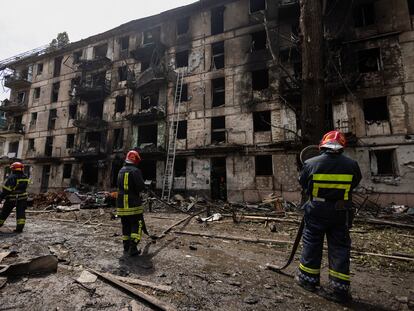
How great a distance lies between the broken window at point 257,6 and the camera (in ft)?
54.0

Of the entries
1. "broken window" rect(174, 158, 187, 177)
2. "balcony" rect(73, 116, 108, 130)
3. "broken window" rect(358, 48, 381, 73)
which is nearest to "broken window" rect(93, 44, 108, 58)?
"balcony" rect(73, 116, 108, 130)

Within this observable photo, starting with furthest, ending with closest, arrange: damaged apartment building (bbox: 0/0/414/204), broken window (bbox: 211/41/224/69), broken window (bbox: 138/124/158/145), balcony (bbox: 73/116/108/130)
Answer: balcony (bbox: 73/116/108/130) → broken window (bbox: 138/124/158/145) → broken window (bbox: 211/41/224/69) → damaged apartment building (bbox: 0/0/414/204)

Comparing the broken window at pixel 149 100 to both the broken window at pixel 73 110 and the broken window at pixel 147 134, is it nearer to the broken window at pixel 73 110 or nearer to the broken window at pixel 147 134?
the broken window at pixel 147 134

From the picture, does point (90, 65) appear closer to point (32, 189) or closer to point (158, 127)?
point (158, 127)

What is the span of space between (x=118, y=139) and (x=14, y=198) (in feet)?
43.5

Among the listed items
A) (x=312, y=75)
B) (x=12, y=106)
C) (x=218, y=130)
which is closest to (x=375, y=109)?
(x=218, y=130)

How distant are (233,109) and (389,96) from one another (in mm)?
8872

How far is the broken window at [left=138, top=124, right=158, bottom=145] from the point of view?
18531mm

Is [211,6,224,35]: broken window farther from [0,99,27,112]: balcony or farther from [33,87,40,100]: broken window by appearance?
[0,99,27,112]: balcony

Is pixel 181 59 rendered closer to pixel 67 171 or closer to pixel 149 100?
pixel 149 100

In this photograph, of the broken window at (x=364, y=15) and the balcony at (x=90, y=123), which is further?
the balcony at (x=90, y=123)

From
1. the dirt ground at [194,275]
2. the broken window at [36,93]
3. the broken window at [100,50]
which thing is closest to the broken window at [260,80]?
the dirt ground at [194,275]

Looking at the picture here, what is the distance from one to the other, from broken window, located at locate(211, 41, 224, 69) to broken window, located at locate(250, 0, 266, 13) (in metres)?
3.20

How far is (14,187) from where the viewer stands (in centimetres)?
610
